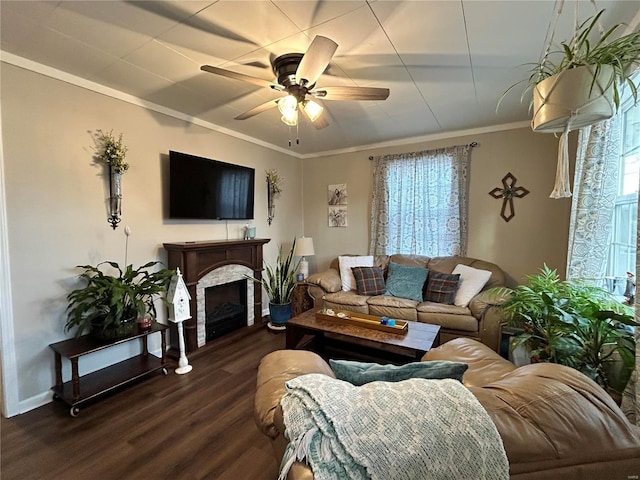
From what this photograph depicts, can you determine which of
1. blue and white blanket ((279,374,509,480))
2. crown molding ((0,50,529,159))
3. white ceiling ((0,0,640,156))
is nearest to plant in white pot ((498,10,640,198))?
white ceiling ((0,0,640,156))

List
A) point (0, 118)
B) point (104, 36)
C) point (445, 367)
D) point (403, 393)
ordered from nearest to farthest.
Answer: point (403, 393)
point (445, 367)
point (104, 36)
point (0, 118)

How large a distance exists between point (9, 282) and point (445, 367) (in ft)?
9.38

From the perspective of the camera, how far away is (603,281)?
2.05 metres

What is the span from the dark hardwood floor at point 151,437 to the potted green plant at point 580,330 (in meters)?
1.80

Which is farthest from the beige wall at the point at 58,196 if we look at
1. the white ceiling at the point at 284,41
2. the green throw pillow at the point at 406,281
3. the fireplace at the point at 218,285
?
the green throw pillow at the point at 406,281

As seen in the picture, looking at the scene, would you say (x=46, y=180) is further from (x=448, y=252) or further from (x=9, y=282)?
(x=448, y=252)

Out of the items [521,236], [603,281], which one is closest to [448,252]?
Answer: [521,236]

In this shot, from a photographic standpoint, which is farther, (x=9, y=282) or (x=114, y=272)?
(x=114, y=272)

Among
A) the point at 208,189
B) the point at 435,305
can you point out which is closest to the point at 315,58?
the point at 208,189

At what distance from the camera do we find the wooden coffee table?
212 centimetres

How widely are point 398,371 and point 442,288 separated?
2427mm

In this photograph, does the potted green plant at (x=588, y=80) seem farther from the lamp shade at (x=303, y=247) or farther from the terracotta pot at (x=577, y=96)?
the lamp shade at (x=303, y=247)

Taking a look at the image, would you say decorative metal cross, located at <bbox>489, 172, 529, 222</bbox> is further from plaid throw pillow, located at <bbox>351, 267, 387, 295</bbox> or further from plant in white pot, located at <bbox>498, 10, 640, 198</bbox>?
plant in white pot, located at <bbox>498, 10, 640, 198</bbox>

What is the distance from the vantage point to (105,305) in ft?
7.43
